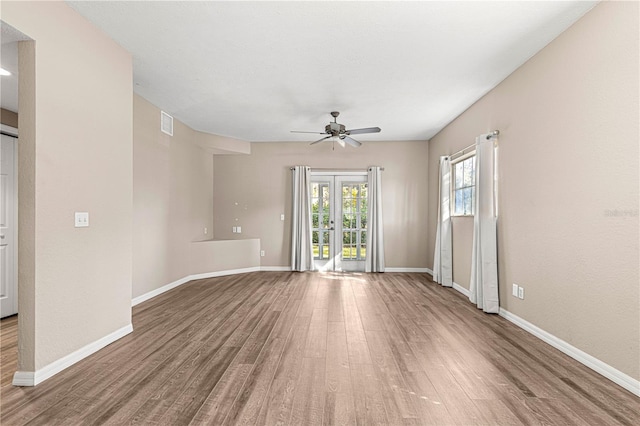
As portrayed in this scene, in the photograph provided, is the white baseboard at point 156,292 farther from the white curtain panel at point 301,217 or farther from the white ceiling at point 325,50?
the white ceiling at point 325,50

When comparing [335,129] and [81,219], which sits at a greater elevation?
[335,129]

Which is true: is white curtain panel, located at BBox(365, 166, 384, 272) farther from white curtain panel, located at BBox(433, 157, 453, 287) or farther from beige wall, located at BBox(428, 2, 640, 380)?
beige wall, located at BBox(428, 2, 640, 380)

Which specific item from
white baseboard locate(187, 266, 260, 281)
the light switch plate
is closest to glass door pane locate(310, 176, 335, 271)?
white baseboard locate(187, 266, 260, 281)

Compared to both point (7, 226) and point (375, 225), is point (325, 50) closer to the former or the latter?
point (375, 225)

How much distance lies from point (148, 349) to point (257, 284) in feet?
8.88

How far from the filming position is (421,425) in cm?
174

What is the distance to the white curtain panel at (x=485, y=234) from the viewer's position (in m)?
3.73

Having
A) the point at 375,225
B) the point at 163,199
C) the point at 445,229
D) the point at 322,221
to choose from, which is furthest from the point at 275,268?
the point at 445,229

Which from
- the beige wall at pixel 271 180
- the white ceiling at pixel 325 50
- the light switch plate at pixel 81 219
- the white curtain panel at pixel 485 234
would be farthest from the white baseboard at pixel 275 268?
the light switch plate at pixel 81 219

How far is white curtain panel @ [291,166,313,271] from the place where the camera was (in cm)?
656

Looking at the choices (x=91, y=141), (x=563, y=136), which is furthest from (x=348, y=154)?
(x=91, y=141)

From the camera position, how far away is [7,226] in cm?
373

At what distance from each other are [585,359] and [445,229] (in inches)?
119

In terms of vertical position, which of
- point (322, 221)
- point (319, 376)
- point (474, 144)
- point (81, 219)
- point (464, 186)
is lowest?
point (319, 376)
